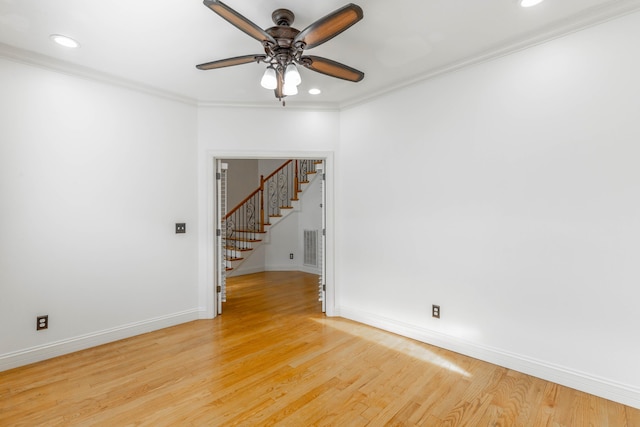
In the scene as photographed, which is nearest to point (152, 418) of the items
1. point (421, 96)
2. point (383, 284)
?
point (383, 284)

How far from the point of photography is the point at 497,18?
225 cm

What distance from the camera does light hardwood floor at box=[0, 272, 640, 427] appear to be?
6.54 ft

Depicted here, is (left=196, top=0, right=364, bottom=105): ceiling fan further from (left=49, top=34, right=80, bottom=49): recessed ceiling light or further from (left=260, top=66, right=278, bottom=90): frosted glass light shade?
(left=49, top=34, right=80, bottom=49): recessed ceiling light

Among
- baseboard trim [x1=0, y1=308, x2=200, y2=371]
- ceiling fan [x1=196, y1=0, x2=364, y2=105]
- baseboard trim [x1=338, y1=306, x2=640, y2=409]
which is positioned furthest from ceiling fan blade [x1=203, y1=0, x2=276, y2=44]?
baseboard trim [x1=0, y1=308, x2=200, y2=371]

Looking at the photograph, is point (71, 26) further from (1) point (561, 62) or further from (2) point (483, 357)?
(2) point (483, 357)

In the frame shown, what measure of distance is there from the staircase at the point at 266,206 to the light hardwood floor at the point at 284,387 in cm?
382

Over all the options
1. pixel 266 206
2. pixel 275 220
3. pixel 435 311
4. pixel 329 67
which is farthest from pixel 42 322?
pixel 266 206

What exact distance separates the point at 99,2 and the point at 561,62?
3466 mm

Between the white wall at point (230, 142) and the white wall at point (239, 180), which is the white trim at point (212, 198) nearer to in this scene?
the white wall at point (230, 142)

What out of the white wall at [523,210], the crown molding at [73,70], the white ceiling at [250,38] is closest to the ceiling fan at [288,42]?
the white ceiling at [250,38]

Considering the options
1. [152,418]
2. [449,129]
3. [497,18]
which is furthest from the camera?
[449,129]

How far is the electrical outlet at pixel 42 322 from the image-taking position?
109 inches

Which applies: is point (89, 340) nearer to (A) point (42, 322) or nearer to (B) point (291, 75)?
(A) point (42, 322)

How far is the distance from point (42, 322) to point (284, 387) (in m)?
2.39
